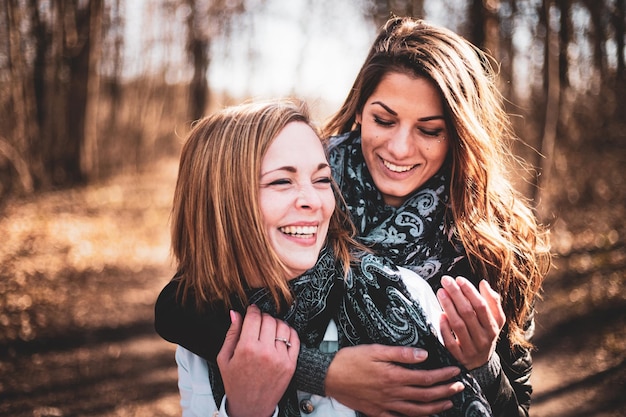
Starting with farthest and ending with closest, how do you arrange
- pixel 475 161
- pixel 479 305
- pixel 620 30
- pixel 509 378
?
pixel 620 30
pixel 475 161
pixel 509 378
pixel 479 305

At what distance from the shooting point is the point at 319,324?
190cm

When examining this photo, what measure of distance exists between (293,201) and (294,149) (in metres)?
0.20

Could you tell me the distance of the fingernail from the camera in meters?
1.71

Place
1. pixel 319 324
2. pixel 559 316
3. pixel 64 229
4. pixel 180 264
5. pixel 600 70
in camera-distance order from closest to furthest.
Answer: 1. pixel 319 324
2. pixel 180 264
3. pixel 559 316
4. pixel 64 229
5. pixel 600 70

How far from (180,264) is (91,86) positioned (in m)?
11.6

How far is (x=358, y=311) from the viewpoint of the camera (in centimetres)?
186

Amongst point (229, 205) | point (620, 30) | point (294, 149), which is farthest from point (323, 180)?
point (620, 30)

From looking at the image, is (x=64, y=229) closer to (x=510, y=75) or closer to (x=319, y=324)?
(x=319, y=324)

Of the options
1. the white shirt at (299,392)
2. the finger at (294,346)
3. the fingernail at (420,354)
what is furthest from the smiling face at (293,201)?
the fingernail at (420,354)

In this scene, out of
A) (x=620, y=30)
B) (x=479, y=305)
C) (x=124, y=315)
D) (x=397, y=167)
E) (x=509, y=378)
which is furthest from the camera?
(x=620, y=30)

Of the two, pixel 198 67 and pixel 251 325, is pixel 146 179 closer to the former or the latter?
pixel 198 67

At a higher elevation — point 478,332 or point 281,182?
point 281,182

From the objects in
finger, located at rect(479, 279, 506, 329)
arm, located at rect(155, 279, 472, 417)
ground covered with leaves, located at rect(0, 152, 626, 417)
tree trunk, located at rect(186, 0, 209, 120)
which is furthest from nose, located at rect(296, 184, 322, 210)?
tree trunk, located at rect(186, 0, 209, 120)

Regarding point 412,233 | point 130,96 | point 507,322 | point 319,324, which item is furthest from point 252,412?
point 130,96
